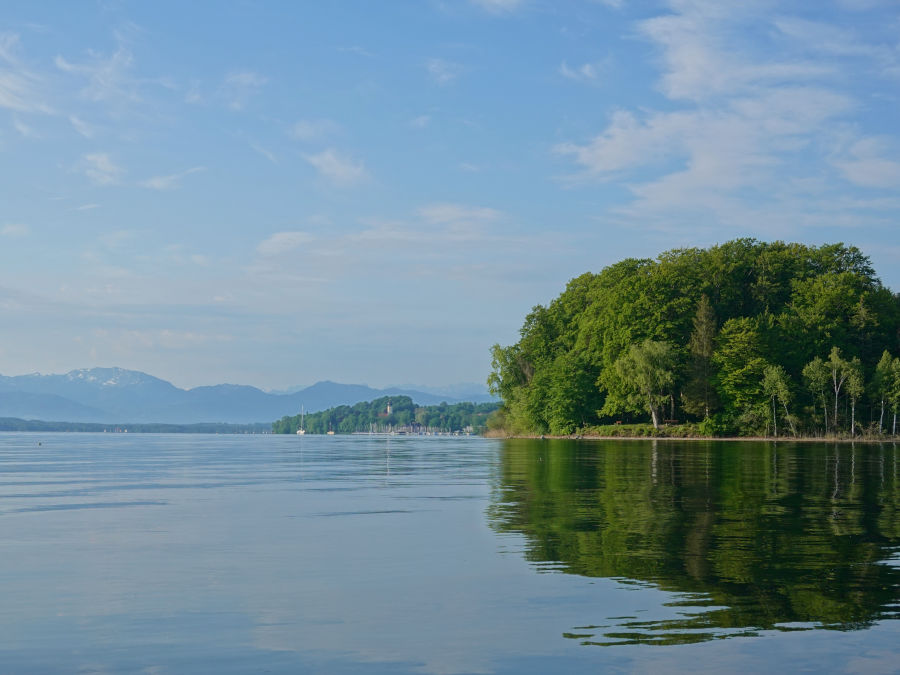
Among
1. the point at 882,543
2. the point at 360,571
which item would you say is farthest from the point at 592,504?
the point at 360,571

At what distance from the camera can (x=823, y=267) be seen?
12094 centimetres

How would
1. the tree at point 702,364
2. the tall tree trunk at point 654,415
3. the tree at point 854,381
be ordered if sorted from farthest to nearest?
the tall tree trunk at point 654,415 → the tree at point 702,364 → the tree at point 854,381

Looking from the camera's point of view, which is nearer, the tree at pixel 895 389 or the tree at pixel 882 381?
the tree at pixel 895 389

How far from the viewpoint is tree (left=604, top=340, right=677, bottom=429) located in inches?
4289

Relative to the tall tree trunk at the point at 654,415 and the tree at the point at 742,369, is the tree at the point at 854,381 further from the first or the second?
the tall tree trunk at the point at 654,415

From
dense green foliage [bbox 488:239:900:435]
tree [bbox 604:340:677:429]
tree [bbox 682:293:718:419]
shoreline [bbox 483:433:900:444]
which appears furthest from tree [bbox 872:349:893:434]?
tree [bbox 604:340:677:429]

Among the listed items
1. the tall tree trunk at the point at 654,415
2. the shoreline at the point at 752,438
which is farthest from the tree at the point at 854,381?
the tall tree trunk at the point at 654,415

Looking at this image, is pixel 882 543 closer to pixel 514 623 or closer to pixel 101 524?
pixel 514 623

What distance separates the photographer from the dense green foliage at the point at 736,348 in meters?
106

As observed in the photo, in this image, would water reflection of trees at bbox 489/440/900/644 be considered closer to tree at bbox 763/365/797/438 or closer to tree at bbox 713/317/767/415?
tree at bbox 763/365/797/438

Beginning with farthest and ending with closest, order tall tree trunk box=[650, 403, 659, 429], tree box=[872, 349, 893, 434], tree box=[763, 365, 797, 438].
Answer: tall tree trunk box=[650, 403, 659, 429] → tree box=[763, 365, 797, 438] → tree box=[872, 349, 893, 434]

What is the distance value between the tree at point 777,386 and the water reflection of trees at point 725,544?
71.5 meters

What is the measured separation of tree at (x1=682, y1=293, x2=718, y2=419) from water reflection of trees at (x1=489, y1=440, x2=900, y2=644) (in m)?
78.4

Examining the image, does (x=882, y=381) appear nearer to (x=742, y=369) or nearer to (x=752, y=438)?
(x=742, y=369)
